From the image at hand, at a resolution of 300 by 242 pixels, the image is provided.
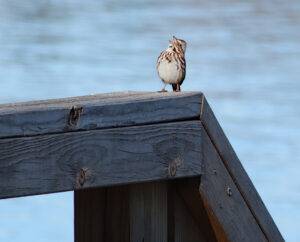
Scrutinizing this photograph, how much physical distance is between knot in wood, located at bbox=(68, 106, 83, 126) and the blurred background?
4077 millimetres

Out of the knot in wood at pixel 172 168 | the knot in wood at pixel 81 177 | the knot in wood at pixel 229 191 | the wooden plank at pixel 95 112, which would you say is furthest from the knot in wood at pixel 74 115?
the knot in wood at pixel 229 191

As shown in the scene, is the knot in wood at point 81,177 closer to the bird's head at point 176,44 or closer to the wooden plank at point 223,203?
the wooden plank at point 223,203

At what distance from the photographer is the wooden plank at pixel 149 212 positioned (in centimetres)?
404

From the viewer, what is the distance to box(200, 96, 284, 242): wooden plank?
12.7 ft

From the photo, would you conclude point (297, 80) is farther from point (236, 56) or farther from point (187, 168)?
point (187, 168)

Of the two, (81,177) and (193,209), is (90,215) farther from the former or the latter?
→ (81,177)

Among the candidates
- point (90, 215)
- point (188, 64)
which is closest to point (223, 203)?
point (90, 215)

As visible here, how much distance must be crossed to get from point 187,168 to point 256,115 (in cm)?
681

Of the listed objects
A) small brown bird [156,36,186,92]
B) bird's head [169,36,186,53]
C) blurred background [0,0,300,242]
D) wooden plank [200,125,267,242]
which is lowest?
wooden plank [200,125,267,242]

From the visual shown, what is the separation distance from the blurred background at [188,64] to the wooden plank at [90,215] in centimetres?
343

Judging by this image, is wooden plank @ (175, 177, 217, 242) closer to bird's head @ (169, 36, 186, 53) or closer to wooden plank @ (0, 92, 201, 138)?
wooden plank @ (0, 92, 201, 138)

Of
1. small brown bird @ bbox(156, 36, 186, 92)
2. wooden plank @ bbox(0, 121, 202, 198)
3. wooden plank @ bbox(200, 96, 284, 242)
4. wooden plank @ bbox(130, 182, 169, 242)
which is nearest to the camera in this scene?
wooden plank @ bbox(0, 121, 202, 198)

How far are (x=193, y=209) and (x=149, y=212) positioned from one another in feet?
0.44

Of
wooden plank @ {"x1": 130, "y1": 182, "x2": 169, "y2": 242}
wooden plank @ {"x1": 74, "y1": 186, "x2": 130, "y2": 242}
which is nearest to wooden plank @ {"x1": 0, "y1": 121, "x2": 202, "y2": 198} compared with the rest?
wooden plank @ {"x1": 130, "y1": 182, "x2": 169, "y2": 242}
